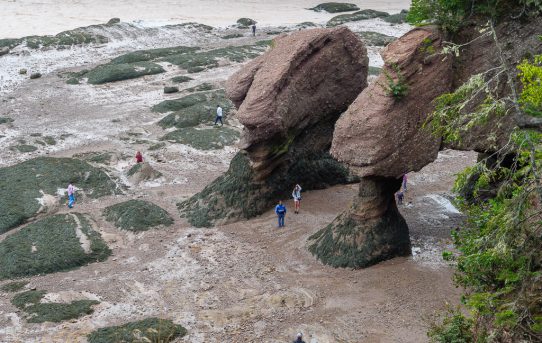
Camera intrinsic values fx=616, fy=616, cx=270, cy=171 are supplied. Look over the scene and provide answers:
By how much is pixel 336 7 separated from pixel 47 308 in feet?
289

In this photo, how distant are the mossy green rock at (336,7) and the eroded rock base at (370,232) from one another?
80656 millimetres

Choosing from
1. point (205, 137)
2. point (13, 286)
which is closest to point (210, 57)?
point (205, 137)

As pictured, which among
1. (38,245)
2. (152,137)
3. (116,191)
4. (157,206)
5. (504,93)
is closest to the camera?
(504,93)

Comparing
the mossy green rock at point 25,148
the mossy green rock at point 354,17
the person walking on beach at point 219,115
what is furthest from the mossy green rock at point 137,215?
the mossy green rock at point 354,17

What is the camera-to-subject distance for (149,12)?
97375 millimetres

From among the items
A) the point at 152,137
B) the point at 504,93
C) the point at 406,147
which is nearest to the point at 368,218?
the point at 406,147

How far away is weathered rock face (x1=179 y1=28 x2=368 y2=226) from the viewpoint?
93.5 feet

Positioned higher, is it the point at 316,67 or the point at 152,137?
the point at 316,67

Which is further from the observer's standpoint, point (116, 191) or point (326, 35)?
point (116, 191)

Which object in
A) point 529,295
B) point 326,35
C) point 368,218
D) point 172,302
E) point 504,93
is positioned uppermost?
point 326,35

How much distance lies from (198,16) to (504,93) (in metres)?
80.0

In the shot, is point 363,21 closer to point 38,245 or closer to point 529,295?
point 38,245

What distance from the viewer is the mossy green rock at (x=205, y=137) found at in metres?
40.8

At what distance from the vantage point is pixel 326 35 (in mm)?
29594
